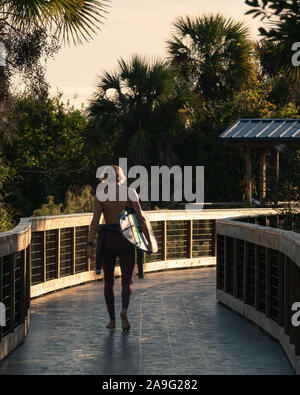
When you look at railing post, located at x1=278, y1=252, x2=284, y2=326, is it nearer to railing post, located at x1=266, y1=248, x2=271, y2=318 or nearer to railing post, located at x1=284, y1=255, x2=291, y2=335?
railing post, located at x1=284, y1=255, x2=291, y2=335

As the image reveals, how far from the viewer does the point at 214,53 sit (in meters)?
37.7

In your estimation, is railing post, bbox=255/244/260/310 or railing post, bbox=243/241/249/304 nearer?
railing post, bbox=255/244/260/310

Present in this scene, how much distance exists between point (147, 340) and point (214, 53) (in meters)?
28.9

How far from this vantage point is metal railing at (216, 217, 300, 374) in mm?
8781

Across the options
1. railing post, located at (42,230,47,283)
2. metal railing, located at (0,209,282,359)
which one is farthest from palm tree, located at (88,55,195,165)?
railing post, located at (42,230,47,283)

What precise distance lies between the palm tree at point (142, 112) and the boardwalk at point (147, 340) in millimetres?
19521

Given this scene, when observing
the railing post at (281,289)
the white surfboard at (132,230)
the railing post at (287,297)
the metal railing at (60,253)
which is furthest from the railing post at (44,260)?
the railing post at (287,297)

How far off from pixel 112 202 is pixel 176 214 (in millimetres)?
7640

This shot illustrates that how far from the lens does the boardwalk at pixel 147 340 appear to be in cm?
851

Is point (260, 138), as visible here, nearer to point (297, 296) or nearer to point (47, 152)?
point (47, 152)

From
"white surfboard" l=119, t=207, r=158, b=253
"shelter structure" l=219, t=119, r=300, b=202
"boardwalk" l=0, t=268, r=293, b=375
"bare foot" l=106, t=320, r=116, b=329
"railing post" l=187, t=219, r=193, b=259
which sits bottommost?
"boardwalk" l=0, t=268, r=293, b=375

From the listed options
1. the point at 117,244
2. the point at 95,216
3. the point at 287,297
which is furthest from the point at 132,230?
the point at 287,297

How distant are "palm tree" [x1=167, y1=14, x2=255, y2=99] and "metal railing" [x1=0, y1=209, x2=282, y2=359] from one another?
18629 millimetres
